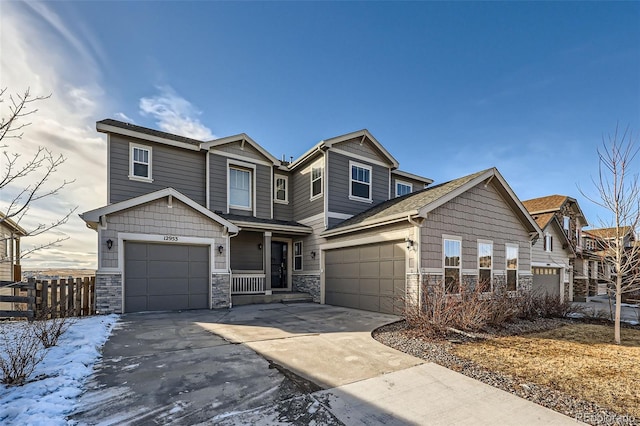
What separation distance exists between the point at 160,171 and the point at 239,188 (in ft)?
10.6

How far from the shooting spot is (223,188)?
13398 mm

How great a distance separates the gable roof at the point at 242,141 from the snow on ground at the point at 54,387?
8.70 metres

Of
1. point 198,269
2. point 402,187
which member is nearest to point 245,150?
point 198,269

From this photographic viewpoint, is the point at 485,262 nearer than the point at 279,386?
No

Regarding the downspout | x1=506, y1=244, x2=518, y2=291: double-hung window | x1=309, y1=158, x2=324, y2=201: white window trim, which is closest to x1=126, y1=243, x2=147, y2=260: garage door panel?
x1=309, y1=158, x2=324, y2=201: white window trim

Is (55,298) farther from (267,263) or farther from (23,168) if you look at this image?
(267,263)

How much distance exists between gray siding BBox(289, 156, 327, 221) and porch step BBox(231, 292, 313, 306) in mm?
3609

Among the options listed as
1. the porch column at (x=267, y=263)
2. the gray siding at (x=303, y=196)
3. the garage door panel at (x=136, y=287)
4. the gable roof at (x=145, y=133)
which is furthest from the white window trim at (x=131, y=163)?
the gray siding at (x=303, y=196)

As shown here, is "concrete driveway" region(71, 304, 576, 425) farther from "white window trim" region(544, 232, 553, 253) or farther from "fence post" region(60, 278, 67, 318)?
"white window trim" region(544, 232, 553, 253)

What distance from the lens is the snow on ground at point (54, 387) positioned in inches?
121

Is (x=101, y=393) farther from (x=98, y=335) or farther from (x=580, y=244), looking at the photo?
(x=580, y=244)

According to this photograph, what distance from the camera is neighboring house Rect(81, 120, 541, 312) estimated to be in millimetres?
9625

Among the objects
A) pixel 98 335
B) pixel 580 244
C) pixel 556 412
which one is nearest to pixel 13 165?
pixel 98 335

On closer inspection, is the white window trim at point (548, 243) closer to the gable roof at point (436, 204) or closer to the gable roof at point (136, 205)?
the gable roof at point (436, 204)
